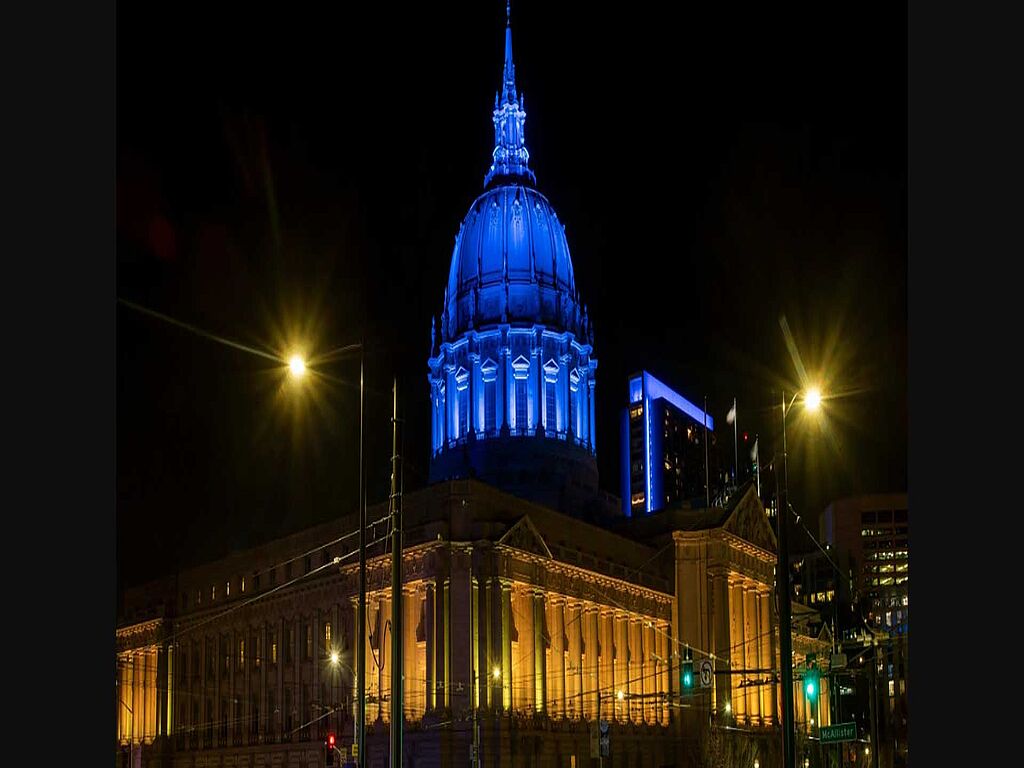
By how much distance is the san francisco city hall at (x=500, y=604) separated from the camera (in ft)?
232

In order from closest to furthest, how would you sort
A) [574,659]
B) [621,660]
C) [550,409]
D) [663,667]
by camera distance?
[574,659], [621,660], [663,667], [550,409]

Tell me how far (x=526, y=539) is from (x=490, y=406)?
112ft

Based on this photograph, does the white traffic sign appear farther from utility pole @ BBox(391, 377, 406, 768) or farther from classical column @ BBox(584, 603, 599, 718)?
classical column @ BBox(584, 603, 599, 718)

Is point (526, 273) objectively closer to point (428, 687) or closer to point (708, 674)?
point (428, 687)

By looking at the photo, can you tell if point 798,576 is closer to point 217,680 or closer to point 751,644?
point 751,644

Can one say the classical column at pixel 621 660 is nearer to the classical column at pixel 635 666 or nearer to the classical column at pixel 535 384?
the classical column at pixel 635 666

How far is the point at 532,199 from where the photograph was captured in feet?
379

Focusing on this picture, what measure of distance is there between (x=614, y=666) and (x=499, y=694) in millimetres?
16883

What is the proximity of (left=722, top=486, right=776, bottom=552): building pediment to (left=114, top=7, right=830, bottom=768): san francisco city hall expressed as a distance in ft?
1.15

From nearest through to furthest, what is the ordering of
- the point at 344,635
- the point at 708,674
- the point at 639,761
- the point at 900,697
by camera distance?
the point at 708,674 → the point at 344,635 → the point at 639,761 → the point at 900,697

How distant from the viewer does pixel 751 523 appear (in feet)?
329

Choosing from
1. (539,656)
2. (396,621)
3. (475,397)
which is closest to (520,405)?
(475,397)

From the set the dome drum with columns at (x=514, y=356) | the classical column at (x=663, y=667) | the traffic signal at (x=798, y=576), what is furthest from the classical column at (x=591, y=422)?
the traffic signal at (x=798, y=576)

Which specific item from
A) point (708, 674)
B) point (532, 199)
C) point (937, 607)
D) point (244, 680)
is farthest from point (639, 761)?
point (937, 607)
